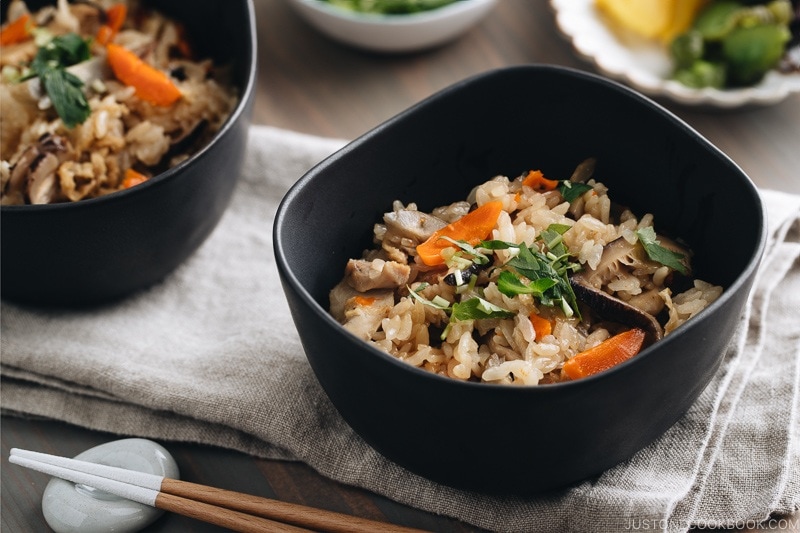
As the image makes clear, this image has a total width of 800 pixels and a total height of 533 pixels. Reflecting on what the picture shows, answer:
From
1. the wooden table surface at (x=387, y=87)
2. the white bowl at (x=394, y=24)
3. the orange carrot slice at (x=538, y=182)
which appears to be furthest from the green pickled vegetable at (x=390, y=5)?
the orange carrot slice at (x=538, y=182)

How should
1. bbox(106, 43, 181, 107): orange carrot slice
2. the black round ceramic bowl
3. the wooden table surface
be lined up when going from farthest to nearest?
the wooden table surface → bbox(106, 43, 181, 107): orange carrot slice → the black round ceramic bowl

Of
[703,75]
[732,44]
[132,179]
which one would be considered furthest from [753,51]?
[132,179]

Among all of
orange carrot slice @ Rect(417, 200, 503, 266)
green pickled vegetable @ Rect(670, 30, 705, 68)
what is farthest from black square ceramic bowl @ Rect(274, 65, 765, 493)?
green pickled vegetable @ Rect(670, 30, 705, 68)

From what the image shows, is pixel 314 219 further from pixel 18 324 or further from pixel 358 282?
pixel 18 324

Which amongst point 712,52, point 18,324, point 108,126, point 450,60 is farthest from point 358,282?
point 712,52

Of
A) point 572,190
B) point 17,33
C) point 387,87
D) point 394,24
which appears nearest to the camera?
point 572,190

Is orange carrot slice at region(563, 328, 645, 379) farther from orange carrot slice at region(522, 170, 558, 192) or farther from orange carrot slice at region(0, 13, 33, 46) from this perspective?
orange carrot slice at region(0, 13, 33, 46)

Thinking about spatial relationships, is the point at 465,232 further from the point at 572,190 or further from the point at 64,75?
the point at 64,75
